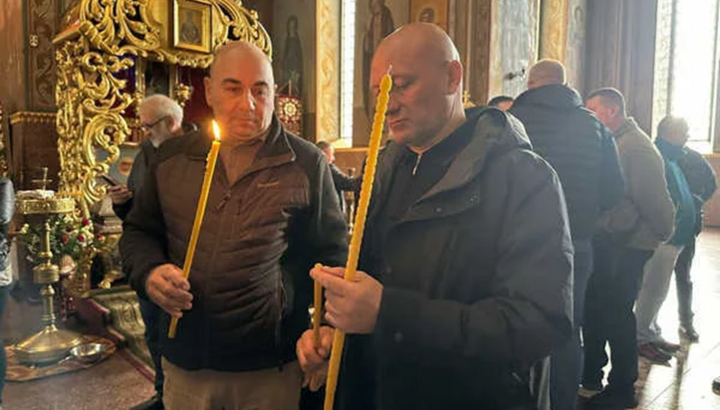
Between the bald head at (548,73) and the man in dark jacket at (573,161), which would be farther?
the bald head at (548,73)

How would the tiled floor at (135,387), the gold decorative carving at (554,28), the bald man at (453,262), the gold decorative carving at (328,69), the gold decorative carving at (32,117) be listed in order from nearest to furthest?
the bald man at (453,262), the tiled floor at (135,387), the gold decorative carving at (32,117), the gold decorative carving at (554,28), the gold decorative carving at (328,69)

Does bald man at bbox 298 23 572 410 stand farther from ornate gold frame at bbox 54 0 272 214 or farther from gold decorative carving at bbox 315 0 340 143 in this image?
gold decorative carving at bbox 315 0 340 143

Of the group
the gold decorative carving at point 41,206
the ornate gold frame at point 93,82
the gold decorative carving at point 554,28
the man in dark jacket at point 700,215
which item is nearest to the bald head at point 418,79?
the gold decorative carving at point 41,206

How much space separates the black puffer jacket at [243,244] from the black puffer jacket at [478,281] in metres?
0.53

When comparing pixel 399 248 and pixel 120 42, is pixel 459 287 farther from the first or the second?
pixel 120 42

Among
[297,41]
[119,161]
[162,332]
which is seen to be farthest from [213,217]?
[297,41]

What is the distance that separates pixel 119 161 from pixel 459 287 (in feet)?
17.7

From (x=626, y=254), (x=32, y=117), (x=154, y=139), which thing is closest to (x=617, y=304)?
(x=626, y=254)

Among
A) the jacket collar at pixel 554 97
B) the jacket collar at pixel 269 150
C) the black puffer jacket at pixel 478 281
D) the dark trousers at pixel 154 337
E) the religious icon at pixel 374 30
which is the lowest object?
the dark trousers at pixel 154 337

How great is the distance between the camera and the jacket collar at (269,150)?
1707mm

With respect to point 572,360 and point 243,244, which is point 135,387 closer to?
point 243,244

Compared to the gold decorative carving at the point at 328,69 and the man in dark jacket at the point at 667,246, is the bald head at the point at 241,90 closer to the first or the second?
the man in dark jacket at the point at 667,246

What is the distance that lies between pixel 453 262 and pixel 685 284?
13.8ft

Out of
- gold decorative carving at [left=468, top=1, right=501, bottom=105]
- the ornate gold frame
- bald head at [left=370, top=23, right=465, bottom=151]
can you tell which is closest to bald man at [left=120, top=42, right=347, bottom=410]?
bald head at [left=370, top=23, right=465, bottom=151]
